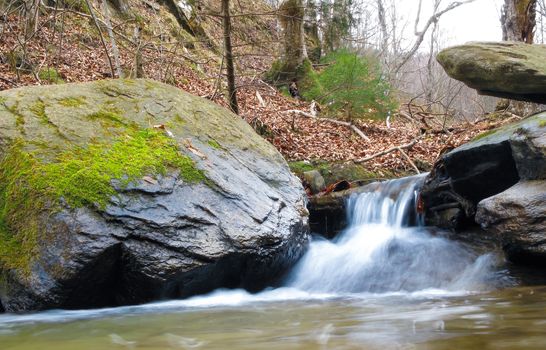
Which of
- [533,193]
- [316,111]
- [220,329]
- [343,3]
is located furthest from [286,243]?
[316,111]

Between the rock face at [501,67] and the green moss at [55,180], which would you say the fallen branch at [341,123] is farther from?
the green moss at [55,180]

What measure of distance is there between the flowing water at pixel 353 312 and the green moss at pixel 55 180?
2.37ft

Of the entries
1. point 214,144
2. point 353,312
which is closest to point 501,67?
point 214,144

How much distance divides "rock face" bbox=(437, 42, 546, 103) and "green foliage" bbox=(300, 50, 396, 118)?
10.2ft

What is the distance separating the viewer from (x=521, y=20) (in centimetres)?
1100

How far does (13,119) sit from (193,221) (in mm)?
2202

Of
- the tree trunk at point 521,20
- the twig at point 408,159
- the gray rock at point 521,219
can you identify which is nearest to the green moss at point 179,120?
the gray rock at point 521,219

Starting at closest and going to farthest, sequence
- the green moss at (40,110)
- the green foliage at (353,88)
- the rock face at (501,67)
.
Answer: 1. the green moss at (40,110)
2. the rock face at (501,67)
3. the green foliage at (353,88)

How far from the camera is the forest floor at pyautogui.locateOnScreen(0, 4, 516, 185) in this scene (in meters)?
9.11

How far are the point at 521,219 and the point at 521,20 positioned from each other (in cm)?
804

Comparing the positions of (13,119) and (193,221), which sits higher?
(13,119)

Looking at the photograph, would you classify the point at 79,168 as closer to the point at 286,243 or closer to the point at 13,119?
the point at 13,119

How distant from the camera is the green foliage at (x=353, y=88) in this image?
10461 millimetres

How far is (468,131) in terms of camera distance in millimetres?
10383
